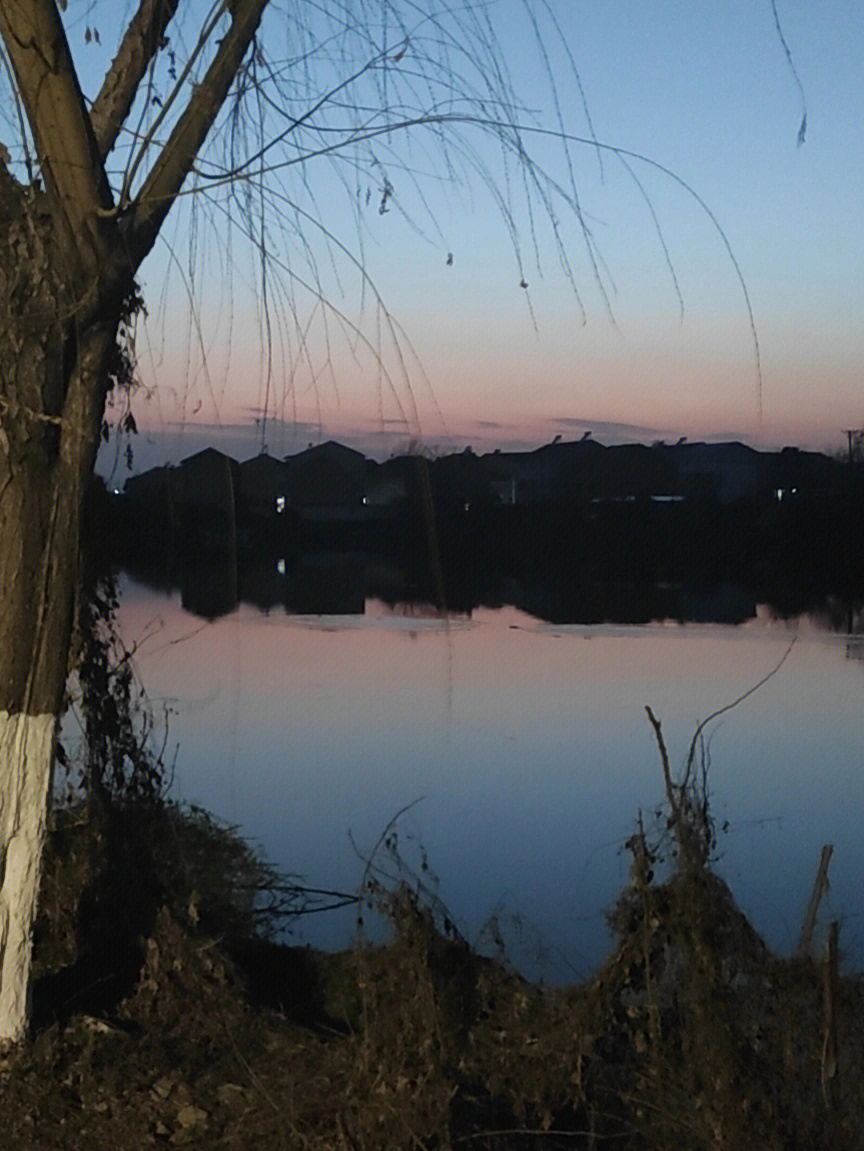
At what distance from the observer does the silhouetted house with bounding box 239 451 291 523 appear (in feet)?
16.2

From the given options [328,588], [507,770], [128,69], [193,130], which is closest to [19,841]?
[193,130]

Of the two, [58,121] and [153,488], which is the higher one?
[58,121]

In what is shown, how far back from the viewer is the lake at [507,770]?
28.5 feet

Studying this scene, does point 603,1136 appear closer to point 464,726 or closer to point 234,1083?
point 234,1083

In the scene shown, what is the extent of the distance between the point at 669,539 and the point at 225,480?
1349 inches

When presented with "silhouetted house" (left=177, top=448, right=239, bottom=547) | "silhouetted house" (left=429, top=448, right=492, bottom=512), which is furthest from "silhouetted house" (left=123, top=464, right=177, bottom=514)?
"silhouetted house" (left=429, top=448, right=492, bottom=512)

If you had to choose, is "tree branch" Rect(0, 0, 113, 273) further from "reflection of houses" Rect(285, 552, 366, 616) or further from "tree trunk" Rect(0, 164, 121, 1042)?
"reflection of houses" Rect(285, 552, 366, 616)

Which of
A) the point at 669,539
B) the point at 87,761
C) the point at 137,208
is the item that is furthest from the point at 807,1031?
the point at 669,539

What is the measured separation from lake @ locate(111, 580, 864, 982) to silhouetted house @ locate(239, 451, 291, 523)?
458mm

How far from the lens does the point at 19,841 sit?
5020mm

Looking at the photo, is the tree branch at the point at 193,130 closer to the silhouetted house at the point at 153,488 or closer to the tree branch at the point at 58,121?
the tree branch at the point at 58,121

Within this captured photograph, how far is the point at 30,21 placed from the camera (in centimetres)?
475

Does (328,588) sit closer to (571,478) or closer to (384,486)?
(571,478)

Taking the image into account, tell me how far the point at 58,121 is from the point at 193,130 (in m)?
0.54
